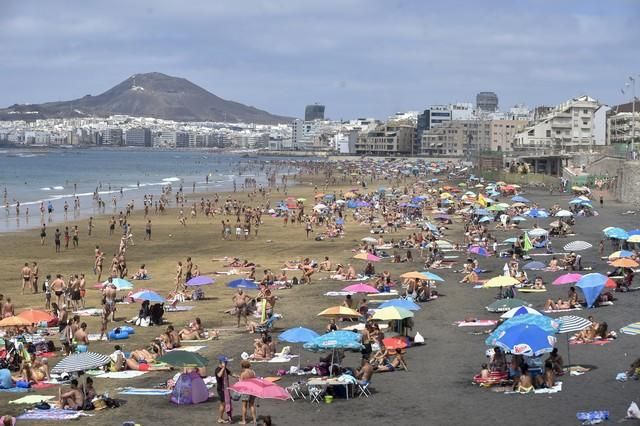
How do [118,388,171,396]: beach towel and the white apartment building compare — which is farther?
the white apartment building

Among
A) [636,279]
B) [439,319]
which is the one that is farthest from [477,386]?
[636,279]

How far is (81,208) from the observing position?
64562 mm

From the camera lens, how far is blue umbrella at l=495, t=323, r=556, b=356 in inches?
598

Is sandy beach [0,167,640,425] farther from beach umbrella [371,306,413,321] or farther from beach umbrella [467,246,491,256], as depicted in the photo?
beach umbrella [371,306,413,321]

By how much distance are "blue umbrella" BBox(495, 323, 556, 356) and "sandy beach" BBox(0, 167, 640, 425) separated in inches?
30.4

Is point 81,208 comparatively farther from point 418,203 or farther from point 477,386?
point 477,386

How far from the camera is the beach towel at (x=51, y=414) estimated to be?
568 inches

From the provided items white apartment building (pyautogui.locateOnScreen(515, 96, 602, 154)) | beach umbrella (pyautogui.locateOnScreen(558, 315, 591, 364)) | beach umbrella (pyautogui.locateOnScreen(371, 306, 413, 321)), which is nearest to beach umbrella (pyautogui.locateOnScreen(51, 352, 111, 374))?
beach umbrella (pyautogui.locateOnScreen(371, 306, 413, 321))

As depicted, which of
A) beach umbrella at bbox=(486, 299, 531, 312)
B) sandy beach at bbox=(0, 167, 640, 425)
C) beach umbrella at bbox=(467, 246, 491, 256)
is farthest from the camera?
beach umbrella at bbox=(467, 246, 491, 256)

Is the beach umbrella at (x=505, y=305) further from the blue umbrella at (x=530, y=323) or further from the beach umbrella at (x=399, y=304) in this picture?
the blue umbrella at (x=530, y=323)

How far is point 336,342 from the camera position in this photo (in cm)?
1612

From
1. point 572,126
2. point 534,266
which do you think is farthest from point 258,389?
point 572,126

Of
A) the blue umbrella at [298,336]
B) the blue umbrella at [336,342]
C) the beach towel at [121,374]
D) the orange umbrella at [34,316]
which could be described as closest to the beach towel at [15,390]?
the beach towel at [121,374]

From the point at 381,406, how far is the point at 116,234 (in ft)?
112
